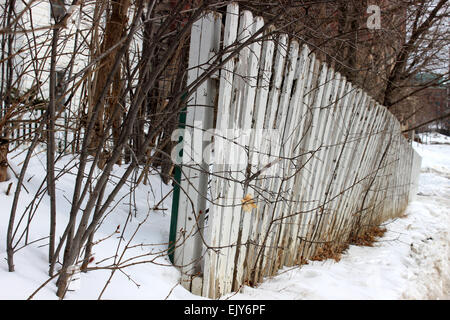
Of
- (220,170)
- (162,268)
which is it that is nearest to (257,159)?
(220,170)

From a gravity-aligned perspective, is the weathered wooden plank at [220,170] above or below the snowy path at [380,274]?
above

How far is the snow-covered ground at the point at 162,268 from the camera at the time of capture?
1827 mm

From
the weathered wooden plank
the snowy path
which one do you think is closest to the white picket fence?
the weathered wooden plank

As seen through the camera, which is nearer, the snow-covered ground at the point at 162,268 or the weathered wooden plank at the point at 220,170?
the snow-covered ground at the point at 162,268

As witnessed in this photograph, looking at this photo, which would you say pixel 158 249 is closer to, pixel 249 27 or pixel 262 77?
pixel 262 77

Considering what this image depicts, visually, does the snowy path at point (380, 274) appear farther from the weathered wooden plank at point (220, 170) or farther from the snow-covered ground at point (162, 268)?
the weathered wooden plank at point (220, 170)

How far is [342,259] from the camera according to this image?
3.89m

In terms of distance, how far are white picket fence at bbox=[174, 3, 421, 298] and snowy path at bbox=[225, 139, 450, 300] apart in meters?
0.17

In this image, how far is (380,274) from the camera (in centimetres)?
340

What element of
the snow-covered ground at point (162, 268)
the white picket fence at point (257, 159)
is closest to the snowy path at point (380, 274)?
the snow-covered ground at point (162, 268)

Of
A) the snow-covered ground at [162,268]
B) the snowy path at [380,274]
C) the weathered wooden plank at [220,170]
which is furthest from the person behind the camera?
the snowy path at [380,274]

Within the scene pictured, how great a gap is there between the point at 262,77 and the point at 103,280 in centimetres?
147

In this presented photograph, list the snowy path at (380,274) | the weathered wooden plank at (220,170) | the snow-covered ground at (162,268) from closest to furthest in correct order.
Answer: the snow-covered ground at (162,268) → the weathered wooden plank at (220,170) → the snowy path at (380,274)

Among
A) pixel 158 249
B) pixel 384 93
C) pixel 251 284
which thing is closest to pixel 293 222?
pixel 251 284
